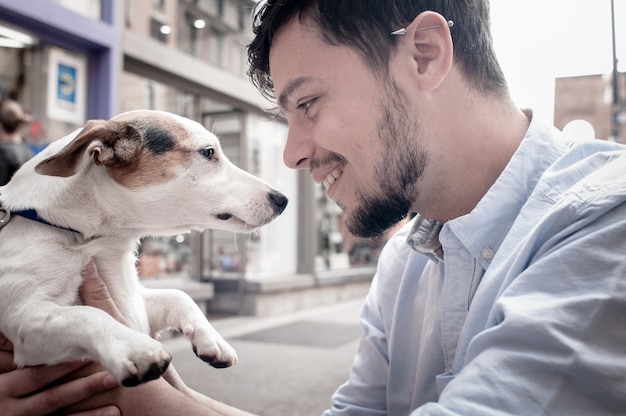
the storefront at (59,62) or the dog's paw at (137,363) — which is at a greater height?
the storefront at (59,62)

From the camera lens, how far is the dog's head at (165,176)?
120 cm

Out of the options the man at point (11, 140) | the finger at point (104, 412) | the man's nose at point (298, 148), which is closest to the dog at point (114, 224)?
the finger at point (104, 412)

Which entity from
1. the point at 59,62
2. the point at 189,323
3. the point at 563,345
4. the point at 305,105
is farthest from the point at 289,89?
the point at 59,62

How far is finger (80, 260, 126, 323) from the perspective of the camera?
1.08 metres

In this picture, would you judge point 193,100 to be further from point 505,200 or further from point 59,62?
point 505,200

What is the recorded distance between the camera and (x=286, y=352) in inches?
169

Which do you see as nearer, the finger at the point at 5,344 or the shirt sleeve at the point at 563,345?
the shirt sleeve at the point at 563,345

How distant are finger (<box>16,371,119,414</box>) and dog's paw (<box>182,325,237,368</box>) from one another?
0.65ft

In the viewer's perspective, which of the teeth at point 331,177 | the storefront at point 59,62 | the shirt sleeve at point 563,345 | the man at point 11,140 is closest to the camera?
the shirt sleeve at point 563,345

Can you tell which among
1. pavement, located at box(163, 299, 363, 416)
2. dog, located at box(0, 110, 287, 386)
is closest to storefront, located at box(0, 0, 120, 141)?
pavement, located at box(163, 299, 363, 416)

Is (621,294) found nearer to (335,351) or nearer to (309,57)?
(309,57)

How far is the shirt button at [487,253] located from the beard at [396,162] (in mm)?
182

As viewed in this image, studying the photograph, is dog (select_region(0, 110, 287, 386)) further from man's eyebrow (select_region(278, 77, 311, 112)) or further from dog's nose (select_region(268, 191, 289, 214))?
man's eyebrow (select_region(278, 77, 311, 112))

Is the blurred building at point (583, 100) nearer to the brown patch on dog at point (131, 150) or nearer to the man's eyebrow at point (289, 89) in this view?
the man's eyebrow at point (289, 89)
